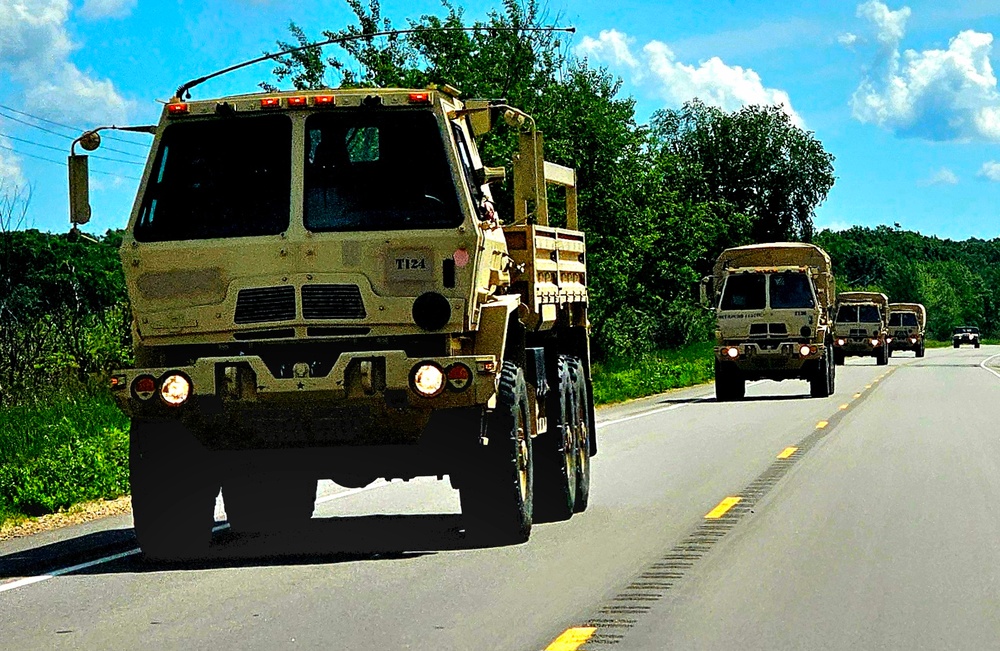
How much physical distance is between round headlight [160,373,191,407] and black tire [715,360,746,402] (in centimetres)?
2357

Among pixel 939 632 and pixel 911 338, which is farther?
pixel 911 338

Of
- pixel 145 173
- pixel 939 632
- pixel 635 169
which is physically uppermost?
pixel 635 169

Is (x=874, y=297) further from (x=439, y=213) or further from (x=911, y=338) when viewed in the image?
(x=439, y=213)

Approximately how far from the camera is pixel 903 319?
81.9m

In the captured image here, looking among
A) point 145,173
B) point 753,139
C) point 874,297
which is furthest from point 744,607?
point 753,139

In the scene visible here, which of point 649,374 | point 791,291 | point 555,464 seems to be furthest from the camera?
point 649,374

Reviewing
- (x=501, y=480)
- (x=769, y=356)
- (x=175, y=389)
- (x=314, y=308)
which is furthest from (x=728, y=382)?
(x=175, y=389)

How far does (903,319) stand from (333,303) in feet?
244

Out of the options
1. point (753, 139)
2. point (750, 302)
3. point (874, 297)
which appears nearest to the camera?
point (750, 302)

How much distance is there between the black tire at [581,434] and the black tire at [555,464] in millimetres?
286

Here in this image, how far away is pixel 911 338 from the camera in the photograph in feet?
266

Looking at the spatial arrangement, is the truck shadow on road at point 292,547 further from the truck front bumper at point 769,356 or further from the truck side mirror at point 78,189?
the truck front bumper at point 769,356

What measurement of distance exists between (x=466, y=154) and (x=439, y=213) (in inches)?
32.5

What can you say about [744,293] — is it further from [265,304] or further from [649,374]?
[265,304]
